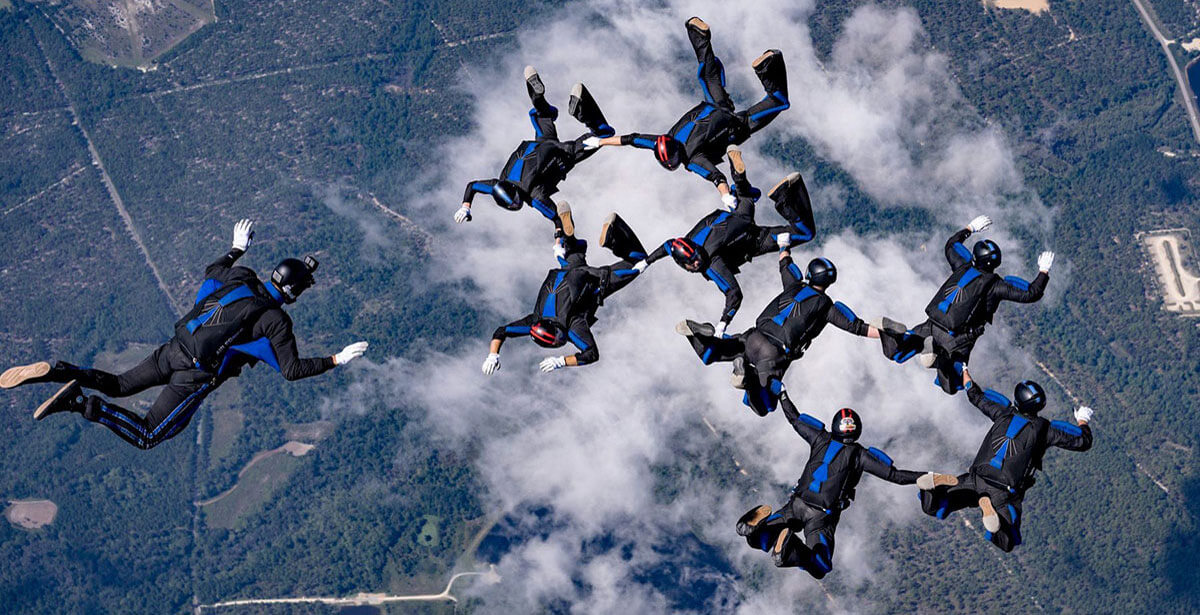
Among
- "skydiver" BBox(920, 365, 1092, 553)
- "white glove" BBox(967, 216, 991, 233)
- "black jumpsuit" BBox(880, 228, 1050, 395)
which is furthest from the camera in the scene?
"white glove" BBox(967, 216, 991, 233)

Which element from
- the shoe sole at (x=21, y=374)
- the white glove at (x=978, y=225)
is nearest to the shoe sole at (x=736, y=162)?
the white glove at (x=978, y=225)

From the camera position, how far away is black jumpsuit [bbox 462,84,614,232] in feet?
204

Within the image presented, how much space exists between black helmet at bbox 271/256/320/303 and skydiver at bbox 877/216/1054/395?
2351 centimetres

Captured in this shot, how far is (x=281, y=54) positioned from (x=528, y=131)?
101 feet

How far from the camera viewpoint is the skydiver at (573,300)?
58.4m

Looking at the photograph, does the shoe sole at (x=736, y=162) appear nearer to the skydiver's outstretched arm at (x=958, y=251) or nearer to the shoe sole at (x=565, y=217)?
the shoe sole at (x=565, y=217)

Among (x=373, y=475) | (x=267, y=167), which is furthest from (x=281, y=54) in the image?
(x=373, y=475)

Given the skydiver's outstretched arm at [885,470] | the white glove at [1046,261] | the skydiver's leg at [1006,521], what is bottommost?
the skydiver's leg at [1006,521]

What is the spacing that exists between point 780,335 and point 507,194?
1347cm

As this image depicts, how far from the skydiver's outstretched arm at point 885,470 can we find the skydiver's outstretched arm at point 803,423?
90.2 inches

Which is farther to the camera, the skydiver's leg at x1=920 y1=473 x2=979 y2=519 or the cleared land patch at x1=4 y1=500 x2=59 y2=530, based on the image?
the cleared land patch at x1=4 y1=500 x2=59 y2=530

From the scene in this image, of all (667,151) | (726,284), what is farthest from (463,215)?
(726,284)

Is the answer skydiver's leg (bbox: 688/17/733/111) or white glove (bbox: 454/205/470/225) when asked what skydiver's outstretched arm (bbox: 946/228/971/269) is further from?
white glove (bbox: 454/205/470/225)

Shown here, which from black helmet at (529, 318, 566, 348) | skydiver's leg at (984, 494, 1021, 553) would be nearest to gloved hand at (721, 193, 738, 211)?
black helmet at (529, 318, 566, 348)
